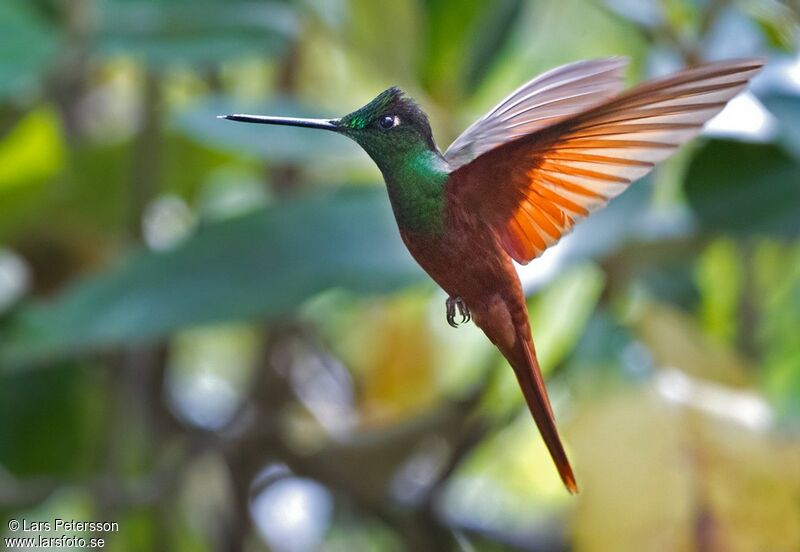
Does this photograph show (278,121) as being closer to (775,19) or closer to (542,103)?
(542,103)

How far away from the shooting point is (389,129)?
589 millimetres

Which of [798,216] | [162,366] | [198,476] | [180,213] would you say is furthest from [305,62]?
[798,216]

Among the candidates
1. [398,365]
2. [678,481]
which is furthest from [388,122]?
[398,365]

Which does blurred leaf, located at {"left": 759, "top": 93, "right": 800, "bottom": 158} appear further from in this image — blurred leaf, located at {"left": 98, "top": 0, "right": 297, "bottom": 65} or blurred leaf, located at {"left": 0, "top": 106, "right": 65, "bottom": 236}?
blurred leaf, located at {"left": 0, "top": 106, "right": 65, "bottom": 236}

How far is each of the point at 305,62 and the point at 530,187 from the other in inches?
61.2

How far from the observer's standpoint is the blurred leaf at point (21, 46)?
1.57m

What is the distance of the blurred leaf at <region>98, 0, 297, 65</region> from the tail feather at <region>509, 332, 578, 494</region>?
3.46 feet

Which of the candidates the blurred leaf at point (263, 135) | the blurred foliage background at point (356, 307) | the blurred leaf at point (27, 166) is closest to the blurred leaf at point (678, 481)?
the blurred foliage background at point (356, 307)

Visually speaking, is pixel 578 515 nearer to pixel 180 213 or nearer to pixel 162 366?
pixel 162 366

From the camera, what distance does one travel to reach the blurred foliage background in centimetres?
133

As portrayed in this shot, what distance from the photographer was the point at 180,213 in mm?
2047

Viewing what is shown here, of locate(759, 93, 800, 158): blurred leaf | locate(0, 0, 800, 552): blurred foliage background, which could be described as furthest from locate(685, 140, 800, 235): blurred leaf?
locate(759, 93, 800, 158): blurred leaf

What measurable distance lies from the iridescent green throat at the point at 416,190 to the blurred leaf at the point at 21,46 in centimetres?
111

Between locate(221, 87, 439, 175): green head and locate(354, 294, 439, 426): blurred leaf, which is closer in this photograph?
locate(221, 87, 439, 175): green head
